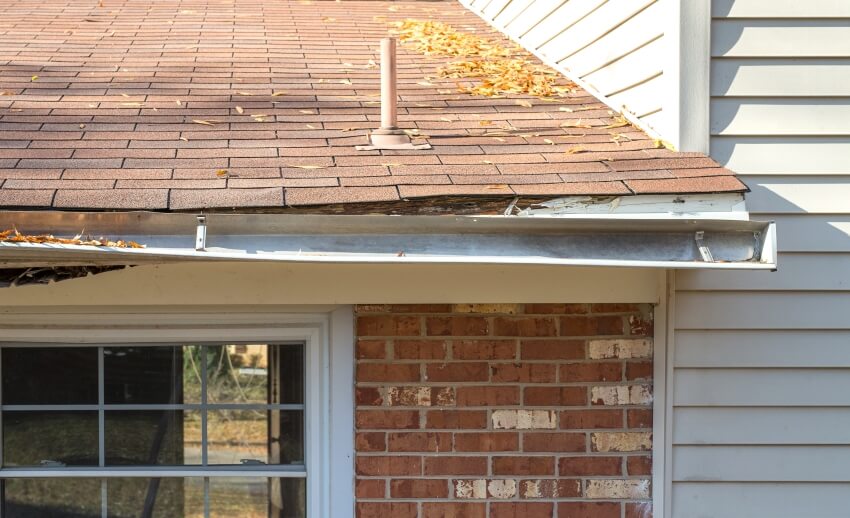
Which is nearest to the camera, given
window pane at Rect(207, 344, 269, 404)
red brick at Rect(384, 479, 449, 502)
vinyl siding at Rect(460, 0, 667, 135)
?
red brick at Rect(384, 479, 449, 502)

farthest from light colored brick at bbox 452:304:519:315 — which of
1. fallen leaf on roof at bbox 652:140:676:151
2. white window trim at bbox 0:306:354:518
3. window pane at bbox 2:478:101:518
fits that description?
window pane at bbox 2:478:101:518

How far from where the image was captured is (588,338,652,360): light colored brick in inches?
145

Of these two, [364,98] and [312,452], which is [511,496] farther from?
[364,98]

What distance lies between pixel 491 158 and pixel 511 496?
1.32 meters

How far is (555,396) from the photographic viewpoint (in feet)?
12.1

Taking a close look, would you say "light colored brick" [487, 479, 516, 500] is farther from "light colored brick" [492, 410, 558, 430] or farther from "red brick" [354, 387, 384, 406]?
"red brick" [354, 387, 384, 406]

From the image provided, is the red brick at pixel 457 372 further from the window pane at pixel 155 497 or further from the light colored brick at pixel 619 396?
the window pane at pixel 155 497

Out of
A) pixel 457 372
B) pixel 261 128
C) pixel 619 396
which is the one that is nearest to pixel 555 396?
pixel 619 396

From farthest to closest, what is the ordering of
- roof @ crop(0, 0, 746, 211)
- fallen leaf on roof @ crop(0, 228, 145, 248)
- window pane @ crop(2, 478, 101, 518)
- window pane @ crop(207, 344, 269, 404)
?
window pane @ crop(207, 344, 269, 404) < window pane @ crop(2, 478, 101, 518) < roof @ crop(0, 0, 746, 211) < fallen leaf on roof @ crop(0, 228, 145, 248)

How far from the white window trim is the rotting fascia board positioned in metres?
0.98

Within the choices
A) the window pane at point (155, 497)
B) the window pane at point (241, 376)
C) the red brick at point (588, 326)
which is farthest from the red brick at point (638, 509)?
the window pane at point (241, 376)

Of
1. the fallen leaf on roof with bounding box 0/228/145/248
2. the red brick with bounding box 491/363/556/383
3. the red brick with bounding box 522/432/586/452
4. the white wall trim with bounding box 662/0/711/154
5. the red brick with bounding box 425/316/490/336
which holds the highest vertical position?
the white wall trim with bounding box 662/0/711/154

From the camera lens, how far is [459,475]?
11.9ft

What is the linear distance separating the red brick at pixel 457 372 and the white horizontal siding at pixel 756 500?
91 centimetres
